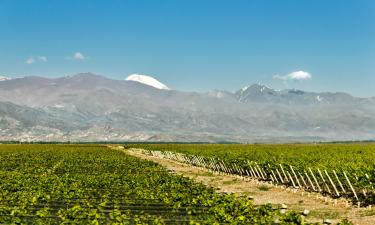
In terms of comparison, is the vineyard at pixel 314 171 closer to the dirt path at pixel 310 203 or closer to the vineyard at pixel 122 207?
the dirt path at pixel 310 203

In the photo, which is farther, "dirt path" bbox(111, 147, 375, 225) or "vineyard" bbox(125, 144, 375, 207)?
"vineyard" bbox(125, 144, 375, 207)

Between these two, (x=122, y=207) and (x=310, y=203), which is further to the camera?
(x=310, y=203)

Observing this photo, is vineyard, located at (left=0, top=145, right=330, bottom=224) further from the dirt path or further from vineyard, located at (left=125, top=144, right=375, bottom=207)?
vineyard, located at (left=125, top=144, right=375, bottom=207)

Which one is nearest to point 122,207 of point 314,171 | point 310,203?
point 310,203

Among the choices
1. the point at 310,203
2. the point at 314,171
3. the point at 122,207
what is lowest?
the point at 310,203

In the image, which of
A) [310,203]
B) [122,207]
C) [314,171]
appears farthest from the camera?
[314,171]

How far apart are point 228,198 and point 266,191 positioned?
11.7 m

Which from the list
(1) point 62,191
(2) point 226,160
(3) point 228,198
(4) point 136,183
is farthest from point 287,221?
(2) point 226,160

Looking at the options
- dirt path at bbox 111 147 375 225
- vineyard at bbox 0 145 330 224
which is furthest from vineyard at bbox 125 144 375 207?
vineyard at bbox 0 145 330 224

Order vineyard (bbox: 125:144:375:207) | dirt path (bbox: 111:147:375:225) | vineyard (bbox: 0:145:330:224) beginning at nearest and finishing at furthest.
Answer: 1. vineyard (bbox: 0:145:330:224)
2. dirt path (bbox: 111:147:375:225)
3. vineyard (bbox: 125:144:375:207)

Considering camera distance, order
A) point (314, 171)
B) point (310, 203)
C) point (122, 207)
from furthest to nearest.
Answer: point (314, 171) → point (310, 203) → point (122, 207)

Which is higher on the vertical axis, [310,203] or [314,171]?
[314,171]

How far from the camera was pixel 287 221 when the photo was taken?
19.2 metres

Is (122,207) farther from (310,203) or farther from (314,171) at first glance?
(314,171)
